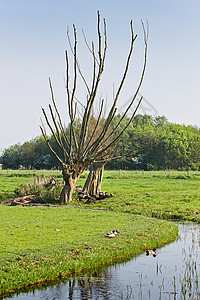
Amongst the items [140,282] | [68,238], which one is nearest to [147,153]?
→ [68,238]

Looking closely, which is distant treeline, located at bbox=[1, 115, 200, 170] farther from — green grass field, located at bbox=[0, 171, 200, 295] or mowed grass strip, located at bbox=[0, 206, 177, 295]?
mowed grass strip, located at bbox=[0, 206, 177, 295]

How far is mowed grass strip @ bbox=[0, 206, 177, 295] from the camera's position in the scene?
328 inches

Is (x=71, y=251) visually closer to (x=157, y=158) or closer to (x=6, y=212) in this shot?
(x=6, y=212)

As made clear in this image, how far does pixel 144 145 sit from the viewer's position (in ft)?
311

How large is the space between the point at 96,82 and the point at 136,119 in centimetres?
10212

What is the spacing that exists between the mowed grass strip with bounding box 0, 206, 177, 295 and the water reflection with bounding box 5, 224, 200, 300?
16.1 inches

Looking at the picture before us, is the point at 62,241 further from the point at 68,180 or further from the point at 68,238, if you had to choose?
the point at 68,180

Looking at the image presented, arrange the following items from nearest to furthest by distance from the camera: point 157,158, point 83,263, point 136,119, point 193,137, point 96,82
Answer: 1. point 83,263
2. point 96,82
3. point 157,158
4. point 193,137
5. point 136,119

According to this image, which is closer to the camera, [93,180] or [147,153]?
[93,180]

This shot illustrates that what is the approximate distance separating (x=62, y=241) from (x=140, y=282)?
2.85 m

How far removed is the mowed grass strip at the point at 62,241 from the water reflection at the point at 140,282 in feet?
1.34

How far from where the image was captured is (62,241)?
1073 cm

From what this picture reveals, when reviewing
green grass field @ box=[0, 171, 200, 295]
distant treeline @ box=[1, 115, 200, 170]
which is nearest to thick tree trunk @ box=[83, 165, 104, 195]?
green grass field @ box=[0, 171, 200, 295]

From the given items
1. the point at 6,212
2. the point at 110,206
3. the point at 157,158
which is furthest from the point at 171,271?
the point at 157,158
